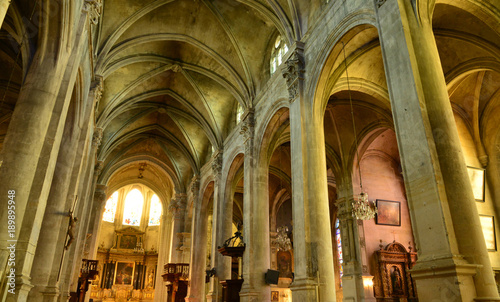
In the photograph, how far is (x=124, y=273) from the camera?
30906mm

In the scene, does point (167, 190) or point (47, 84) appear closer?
point (47, 84)

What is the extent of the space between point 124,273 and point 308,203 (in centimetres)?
2660

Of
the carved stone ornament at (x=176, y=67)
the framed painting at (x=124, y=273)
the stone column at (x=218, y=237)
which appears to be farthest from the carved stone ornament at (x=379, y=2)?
the framed painting at (x=124, y=273)

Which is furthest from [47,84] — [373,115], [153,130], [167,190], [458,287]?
[167,190]

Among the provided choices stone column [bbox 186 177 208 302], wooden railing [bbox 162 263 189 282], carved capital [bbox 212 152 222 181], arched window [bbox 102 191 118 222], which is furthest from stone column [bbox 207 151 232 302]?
arched window [bbox 102 191 118 222]

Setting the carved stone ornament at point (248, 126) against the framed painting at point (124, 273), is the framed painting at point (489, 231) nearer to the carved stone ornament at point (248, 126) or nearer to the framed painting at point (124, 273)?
the carved stone ornament at point (248, 126)

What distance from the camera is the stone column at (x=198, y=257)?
63.9 feet

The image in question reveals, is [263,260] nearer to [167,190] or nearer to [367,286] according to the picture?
[367,286]

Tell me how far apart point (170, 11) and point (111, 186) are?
64.5 feet

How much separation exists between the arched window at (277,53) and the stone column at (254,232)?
2532 millimetres

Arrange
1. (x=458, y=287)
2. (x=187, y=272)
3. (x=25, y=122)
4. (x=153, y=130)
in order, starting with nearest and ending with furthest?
(x=458, y=287)
(x=25, y=122)
(x=187, y=272)
(x=153, y=130)

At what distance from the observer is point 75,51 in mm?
8031

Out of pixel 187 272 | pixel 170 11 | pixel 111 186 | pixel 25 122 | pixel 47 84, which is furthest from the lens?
pixel 111 186

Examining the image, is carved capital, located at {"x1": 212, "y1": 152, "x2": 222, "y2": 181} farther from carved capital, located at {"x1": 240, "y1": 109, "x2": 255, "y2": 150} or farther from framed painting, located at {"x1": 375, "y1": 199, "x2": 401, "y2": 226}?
framed painting, located at {"x1": 375, "y1": 199, "x2": 401, "y2": 226}
